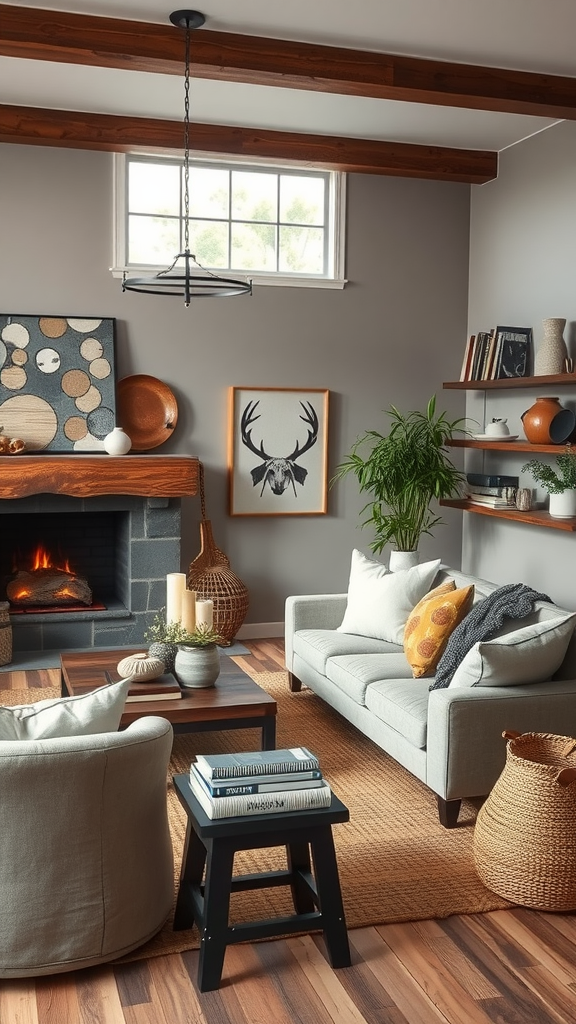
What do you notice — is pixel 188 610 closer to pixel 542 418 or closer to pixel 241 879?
pixel 241 879

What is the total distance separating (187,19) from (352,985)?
3.70 meters

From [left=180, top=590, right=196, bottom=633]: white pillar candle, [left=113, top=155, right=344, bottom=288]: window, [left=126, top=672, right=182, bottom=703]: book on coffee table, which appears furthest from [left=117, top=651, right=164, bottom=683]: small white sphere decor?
[left=113, top=155, right=344, bottom=288]: window

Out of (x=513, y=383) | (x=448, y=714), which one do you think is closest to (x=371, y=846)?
(x=448, y=714)

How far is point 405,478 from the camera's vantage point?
242 inches

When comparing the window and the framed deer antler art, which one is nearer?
the window

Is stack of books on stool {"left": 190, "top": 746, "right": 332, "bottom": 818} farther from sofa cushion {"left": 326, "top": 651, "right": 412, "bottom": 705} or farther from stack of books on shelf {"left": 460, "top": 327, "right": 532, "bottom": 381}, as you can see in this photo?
stack of books on shelf {"left": 460, "top": 327, "right": 532, "bottom": 381}

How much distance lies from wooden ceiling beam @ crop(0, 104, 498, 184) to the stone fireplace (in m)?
1.87

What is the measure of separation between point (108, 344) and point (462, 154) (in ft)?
8.50

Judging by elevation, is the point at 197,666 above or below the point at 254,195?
below

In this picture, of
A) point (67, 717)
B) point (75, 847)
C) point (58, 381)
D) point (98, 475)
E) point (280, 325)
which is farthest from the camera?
point (280, 325)

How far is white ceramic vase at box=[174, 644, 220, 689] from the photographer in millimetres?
3977

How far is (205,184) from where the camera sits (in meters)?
6.31

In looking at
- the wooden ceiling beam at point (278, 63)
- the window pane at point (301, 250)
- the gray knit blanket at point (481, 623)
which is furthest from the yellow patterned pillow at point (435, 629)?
the window pane at point (301, 250)

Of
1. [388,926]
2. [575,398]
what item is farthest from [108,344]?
[388,926]
